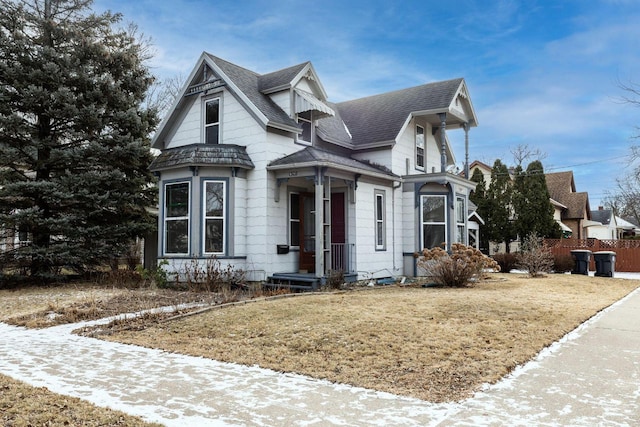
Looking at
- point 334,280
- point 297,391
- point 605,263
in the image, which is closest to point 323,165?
point 334,280

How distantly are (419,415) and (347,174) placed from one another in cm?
1039

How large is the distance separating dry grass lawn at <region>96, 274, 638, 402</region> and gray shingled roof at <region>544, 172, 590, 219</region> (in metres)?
30.6

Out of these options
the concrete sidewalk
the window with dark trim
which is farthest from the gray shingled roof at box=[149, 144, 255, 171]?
the concrete sidewalk

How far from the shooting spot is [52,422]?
13.3 ft

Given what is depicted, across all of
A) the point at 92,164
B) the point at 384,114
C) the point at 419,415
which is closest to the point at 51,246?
the point at 92,164

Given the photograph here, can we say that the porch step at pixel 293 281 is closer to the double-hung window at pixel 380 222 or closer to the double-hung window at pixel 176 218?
the double-hung window at pixel 176 218

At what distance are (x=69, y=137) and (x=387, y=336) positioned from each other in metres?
13.4

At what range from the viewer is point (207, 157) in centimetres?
1354

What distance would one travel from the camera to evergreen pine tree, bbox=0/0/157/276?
14625mm

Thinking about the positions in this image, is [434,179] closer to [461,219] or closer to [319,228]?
[461,219]

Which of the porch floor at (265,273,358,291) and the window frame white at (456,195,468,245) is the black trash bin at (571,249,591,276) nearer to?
the window frame white at (456,195,468,245)

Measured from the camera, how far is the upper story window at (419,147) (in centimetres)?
1822

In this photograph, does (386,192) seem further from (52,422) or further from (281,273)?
(52,422)

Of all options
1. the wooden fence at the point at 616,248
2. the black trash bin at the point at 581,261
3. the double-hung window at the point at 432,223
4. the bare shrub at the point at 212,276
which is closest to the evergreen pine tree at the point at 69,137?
the bare shrub at the point at 212,276
